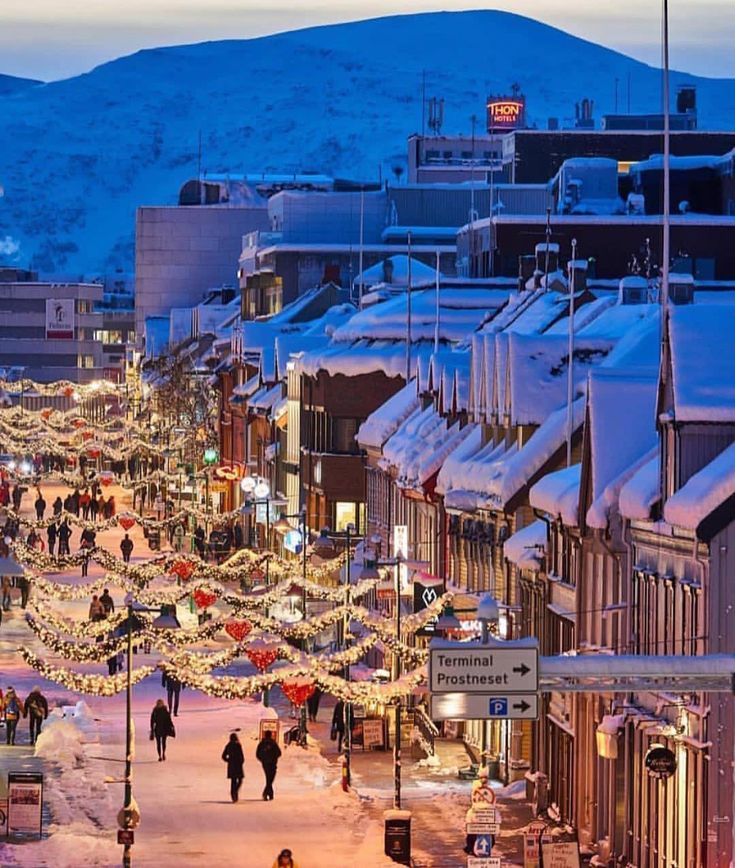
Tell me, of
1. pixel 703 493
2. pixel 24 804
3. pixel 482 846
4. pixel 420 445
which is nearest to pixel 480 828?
pixel 482 846

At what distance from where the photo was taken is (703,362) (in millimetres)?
35875

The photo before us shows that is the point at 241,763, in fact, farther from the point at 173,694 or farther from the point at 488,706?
the point at 488,706

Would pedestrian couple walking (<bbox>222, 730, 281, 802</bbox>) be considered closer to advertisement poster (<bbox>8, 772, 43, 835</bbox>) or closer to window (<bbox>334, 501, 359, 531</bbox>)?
advertisement poster (<bbox>8, 772, 43, 835</bbox>)

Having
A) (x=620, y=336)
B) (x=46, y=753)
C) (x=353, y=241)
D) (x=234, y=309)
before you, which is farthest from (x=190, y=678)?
(x=234, y=309)

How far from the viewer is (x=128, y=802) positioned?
Result: 42125mm

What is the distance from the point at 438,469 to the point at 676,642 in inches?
1075

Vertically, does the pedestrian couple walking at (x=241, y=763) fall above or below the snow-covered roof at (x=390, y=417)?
below

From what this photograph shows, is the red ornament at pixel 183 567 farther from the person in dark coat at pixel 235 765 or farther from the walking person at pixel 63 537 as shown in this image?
the person in dark coat at pixel 235 765

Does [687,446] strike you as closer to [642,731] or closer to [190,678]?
[642,731]

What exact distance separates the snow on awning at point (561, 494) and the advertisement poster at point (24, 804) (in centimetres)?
938

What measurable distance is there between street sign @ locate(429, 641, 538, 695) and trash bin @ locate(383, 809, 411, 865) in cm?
1812

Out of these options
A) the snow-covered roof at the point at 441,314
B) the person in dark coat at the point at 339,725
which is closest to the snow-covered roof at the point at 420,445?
the person in dark coat at the point at 339,725

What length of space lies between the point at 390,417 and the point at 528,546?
2801 cm

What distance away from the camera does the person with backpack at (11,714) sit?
58625 millimetres
